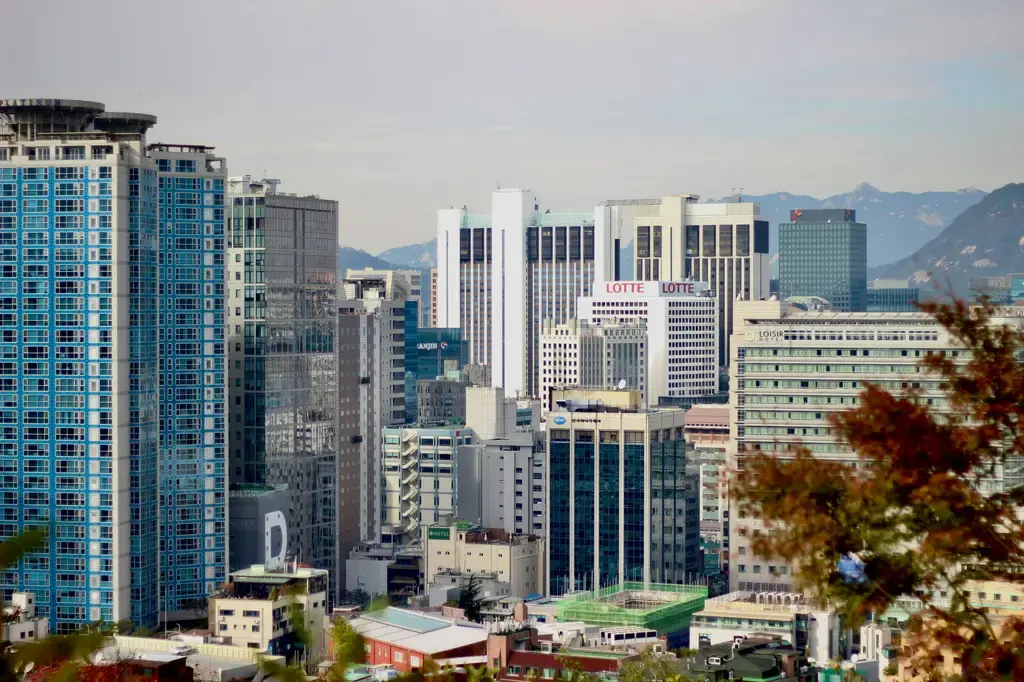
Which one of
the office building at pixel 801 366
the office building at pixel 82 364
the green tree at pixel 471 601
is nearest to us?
the office building at pixel 82 364

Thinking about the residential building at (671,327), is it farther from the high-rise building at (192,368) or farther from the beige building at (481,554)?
the high-rise building at (192,368)

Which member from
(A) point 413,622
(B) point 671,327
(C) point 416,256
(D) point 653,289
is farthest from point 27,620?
(C) point 416,256

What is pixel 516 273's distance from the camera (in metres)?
79.1

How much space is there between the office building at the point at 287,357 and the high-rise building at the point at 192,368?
4.48 meters

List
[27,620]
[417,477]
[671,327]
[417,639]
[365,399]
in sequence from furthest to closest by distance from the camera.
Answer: [671,327] < [365,399] < [417,477] < [27,620] < [417,639]

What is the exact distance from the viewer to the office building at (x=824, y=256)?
79.3 meters

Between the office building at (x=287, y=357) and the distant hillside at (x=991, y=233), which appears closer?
the office building at (x=287, y=357)

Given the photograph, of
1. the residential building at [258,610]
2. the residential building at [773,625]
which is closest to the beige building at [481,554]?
the residential building at [258,610]

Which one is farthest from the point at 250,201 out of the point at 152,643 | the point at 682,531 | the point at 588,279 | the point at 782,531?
the point at 588,279

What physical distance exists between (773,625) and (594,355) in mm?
31487

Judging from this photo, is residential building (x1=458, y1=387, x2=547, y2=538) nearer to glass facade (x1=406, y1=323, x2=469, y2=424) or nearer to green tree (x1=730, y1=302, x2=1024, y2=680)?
glass facade (x1=406, y1=323, x2=469, y2=424)

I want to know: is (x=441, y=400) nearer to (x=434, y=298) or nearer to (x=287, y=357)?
(x=287, y=357)

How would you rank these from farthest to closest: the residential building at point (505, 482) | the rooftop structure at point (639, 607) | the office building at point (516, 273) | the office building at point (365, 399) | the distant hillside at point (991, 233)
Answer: the office building at point (516, 273) → the distant hillside at point (991, 233) → the office building at point (365, 399) → the residential building at point (505, 482) → the rooftop structure at point (639, 607)

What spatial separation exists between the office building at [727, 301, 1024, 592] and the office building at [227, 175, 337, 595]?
30.3 ft
